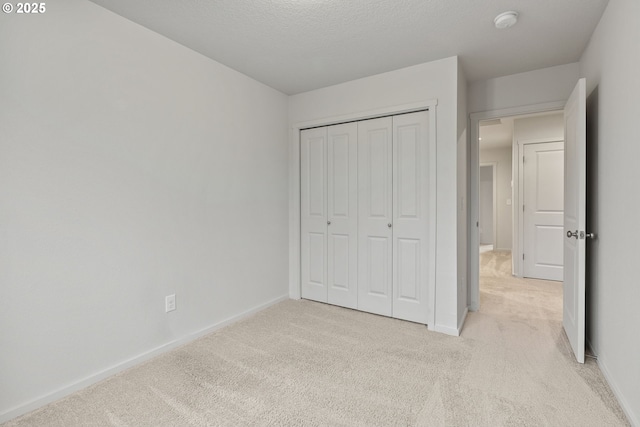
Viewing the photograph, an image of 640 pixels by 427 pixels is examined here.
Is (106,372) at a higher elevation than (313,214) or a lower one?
lower

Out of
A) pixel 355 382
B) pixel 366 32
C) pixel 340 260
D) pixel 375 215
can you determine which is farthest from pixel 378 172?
pixel 355 382

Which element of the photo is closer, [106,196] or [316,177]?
[106,196]

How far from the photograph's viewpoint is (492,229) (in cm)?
777

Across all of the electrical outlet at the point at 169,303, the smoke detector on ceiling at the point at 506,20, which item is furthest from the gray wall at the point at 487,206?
the electrical outlet at the point at 169,303

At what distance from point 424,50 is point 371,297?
89.8 inches

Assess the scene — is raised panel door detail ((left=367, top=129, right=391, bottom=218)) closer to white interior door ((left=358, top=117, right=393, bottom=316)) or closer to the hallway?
white interior door ((left=358, top=117, right=393, bottom=316))

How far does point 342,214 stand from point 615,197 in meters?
2.12

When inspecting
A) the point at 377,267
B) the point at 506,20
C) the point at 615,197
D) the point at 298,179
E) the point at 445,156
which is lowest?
the point at 377,267

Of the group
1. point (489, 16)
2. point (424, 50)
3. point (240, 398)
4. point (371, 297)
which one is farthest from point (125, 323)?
point (489, 16)

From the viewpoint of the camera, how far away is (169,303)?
2.43 metres

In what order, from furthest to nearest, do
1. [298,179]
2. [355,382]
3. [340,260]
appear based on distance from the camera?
[298,179], [340,260], [355,382]

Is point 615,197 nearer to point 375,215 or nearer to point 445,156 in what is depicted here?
point 445,156

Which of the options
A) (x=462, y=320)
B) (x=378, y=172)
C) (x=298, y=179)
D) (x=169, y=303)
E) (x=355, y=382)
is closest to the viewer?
(x=355, y=382)

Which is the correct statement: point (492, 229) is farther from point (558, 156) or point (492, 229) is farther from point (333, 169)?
point (333, 169)
